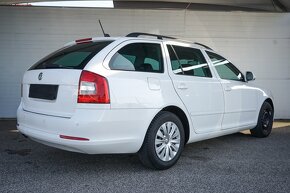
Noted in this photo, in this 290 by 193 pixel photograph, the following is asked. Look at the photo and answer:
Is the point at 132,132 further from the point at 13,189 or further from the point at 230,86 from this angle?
the point at 230,86

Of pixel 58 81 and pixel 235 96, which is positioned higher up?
pixel 58 81

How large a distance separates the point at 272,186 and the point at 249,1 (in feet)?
23.3

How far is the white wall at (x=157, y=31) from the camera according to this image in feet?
29.2

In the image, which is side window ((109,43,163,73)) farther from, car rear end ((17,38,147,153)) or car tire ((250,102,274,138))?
car tire ((250,102,274,138))

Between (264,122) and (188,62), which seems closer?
(188,62)

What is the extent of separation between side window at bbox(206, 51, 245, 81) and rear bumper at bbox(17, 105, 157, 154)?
5.74 feet

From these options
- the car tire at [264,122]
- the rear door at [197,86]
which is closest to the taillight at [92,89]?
the rear door at [197,86]

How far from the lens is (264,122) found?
6.70 metres

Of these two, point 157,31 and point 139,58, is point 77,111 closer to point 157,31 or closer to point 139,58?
point 139,58

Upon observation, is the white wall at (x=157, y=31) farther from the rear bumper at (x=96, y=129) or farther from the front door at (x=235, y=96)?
the rear bumper at (x=96, y=129)

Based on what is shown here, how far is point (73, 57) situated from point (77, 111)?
776 millimetres

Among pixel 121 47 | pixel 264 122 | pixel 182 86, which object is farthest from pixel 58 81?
pixel 264 122

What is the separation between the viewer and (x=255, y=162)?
4953 millimetres

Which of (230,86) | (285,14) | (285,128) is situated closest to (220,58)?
(230,86)
